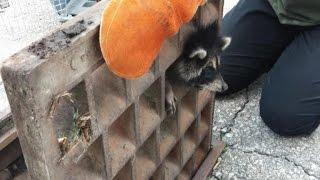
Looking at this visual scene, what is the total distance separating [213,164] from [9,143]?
1250 mm

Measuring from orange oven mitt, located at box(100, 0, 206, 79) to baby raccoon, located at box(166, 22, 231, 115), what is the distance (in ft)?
1.65

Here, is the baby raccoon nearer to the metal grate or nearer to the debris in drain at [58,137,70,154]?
the metal grate

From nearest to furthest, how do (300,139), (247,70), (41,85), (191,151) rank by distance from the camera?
1. (41,85)
2. (191,151)
3. (300,139)
4. (247,70)

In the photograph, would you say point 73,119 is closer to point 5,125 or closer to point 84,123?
point 84,123

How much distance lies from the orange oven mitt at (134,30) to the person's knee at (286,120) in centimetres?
151

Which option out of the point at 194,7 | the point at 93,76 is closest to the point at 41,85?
the point at 93,76

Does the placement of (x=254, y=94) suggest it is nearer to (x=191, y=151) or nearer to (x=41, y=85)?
(x=191, y=151)

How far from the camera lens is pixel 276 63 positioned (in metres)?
2.91

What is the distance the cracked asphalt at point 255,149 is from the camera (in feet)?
A: 8.55

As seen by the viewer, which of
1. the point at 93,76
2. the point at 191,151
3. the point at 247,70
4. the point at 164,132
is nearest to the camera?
the point at 93,76

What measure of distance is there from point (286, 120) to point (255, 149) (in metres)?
0.23

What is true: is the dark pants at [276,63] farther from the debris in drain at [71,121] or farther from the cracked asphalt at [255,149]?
the debris in drain at [71,121]

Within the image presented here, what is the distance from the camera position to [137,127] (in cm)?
172

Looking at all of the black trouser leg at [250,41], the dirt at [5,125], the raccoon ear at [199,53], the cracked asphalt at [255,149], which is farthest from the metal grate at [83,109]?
the black trouser leg at [250,41]
